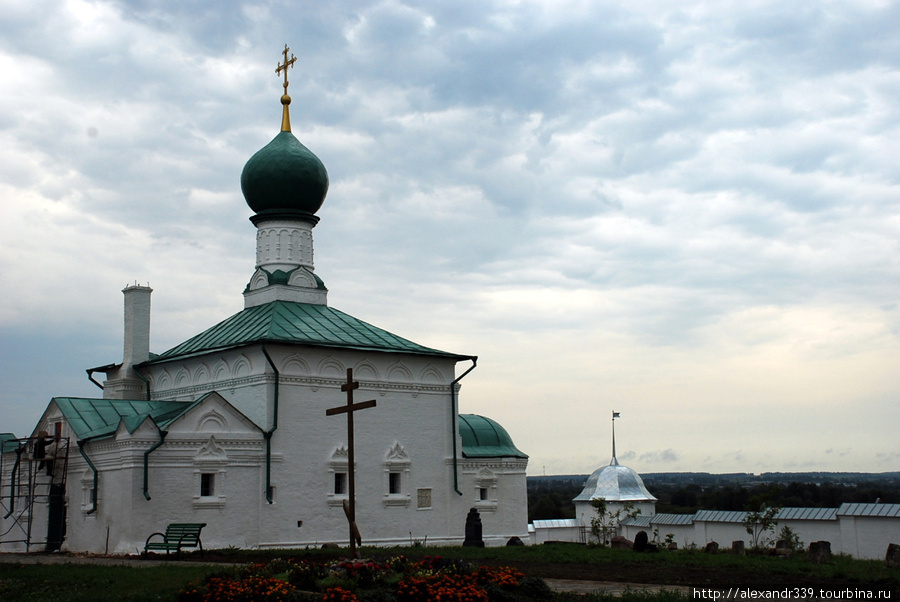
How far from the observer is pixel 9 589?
397 inches

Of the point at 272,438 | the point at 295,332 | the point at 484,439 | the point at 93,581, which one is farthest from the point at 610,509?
the point at 93,581

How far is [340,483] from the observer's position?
62.0ft

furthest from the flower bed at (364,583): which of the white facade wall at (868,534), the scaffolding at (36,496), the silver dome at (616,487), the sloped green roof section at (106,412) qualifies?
the silver dome at (616,487)

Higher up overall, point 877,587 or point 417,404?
point 417,404

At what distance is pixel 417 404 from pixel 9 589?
36.3 feet

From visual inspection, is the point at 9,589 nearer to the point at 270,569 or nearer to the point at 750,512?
the point at 270,569

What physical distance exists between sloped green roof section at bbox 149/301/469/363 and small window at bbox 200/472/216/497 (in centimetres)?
268

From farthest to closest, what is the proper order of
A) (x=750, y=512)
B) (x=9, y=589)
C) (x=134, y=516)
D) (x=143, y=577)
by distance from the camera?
(x=750, y=512)
(x=134, y=516)
(x=143, y=577)
(x=9, y=589)

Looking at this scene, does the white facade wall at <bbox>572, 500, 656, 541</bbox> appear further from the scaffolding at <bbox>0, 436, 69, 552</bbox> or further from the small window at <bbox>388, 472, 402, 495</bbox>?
the scaffolding at <bbox>0, 436, 69, 552</bbox>

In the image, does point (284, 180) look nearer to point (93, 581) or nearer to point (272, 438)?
point (272, 438)

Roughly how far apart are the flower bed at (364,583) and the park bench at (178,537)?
219 inches

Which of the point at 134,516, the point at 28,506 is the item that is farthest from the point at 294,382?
the point at 28,506

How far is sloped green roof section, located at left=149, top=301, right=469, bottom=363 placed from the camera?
742 inches

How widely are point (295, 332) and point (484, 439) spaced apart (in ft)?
18.9
